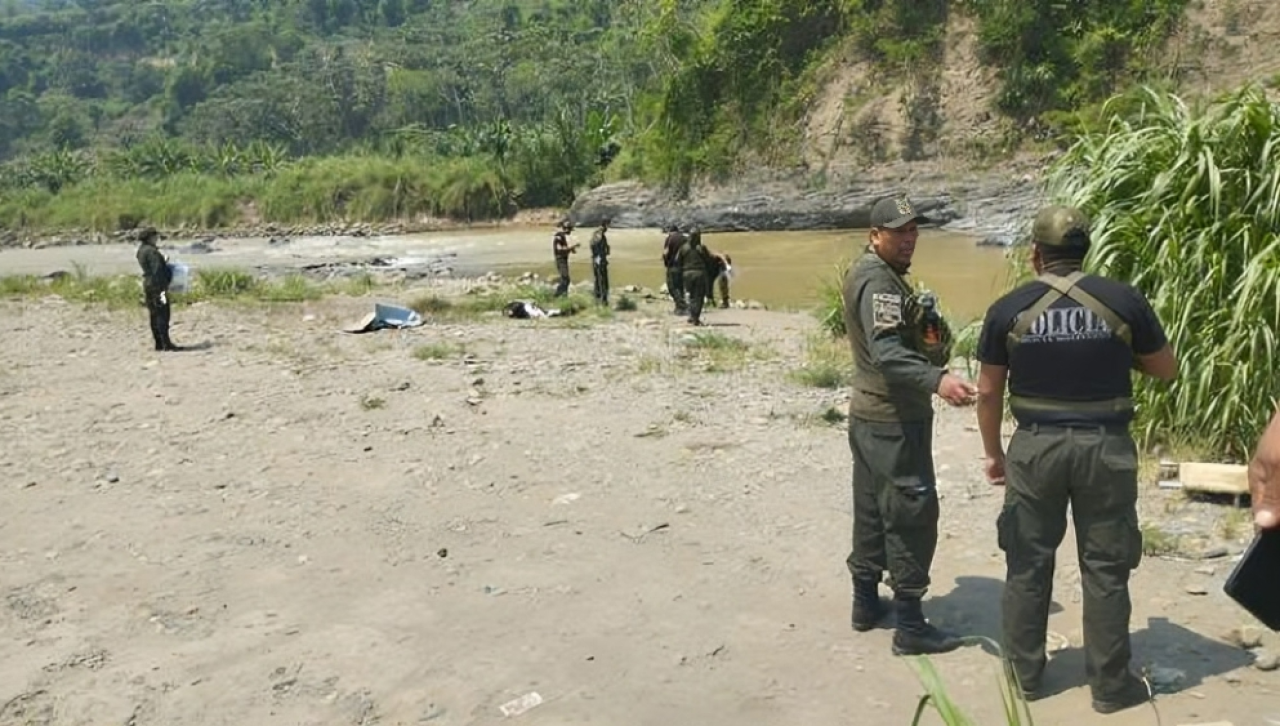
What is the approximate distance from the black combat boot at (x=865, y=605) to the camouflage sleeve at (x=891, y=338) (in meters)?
0.89

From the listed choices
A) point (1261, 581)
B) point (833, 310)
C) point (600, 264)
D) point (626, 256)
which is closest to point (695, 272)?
point (600, 264)

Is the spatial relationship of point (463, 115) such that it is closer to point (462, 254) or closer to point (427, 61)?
point (427, 61)

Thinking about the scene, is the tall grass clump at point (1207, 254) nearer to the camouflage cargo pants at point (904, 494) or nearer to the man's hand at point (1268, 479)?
the camouflage cargo pants at point (904, 494)

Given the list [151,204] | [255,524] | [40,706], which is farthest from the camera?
[151,204]

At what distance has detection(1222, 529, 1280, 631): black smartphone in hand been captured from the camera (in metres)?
2.63

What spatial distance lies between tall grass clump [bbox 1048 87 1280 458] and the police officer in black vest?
9.27ft

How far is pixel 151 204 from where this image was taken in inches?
2158

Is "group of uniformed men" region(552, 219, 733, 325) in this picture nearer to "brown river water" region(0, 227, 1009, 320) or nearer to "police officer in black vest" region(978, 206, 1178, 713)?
"brown river water" region(0, 227, 1009, 320)

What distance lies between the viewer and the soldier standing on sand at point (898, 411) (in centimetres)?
414

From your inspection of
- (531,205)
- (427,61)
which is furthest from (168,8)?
(531,205)

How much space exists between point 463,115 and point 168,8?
103 m

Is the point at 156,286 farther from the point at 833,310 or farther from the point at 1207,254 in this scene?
the point at 1207,254

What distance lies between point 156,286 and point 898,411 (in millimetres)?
10438

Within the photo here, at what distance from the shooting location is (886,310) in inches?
161
